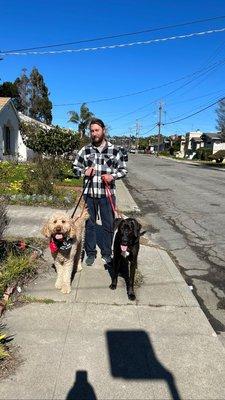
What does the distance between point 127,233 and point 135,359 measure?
60.3 inches

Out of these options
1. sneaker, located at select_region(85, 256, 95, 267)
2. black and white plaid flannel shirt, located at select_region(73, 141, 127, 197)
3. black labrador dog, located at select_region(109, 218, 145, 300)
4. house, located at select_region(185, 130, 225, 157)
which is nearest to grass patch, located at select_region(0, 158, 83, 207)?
sneaker, located at select_region(85, 256, 95, 267)

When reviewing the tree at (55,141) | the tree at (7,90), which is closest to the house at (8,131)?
the tree at (55,141)

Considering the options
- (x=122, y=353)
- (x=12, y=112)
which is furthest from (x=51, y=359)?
(x=12, y=112)

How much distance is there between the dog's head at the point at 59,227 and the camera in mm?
4867

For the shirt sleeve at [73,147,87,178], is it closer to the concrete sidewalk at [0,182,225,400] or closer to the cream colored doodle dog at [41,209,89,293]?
the cream colored doodle dog at [41,209,89,293]

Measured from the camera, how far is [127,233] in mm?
4867

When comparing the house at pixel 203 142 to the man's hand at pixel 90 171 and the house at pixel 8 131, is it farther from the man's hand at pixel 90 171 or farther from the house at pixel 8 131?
the man's hand at pixel 90 171

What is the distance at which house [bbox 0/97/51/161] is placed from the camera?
28094mm

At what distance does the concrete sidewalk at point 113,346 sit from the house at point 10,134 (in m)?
23.4

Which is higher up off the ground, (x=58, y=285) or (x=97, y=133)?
(x=97, y=133)

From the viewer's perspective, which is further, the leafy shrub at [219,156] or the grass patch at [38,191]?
the leafy shrub at [219,156]

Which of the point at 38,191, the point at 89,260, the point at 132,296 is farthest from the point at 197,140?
the point at 132,296

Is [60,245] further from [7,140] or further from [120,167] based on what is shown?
[7,140]

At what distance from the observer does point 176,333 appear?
418 centimetres
